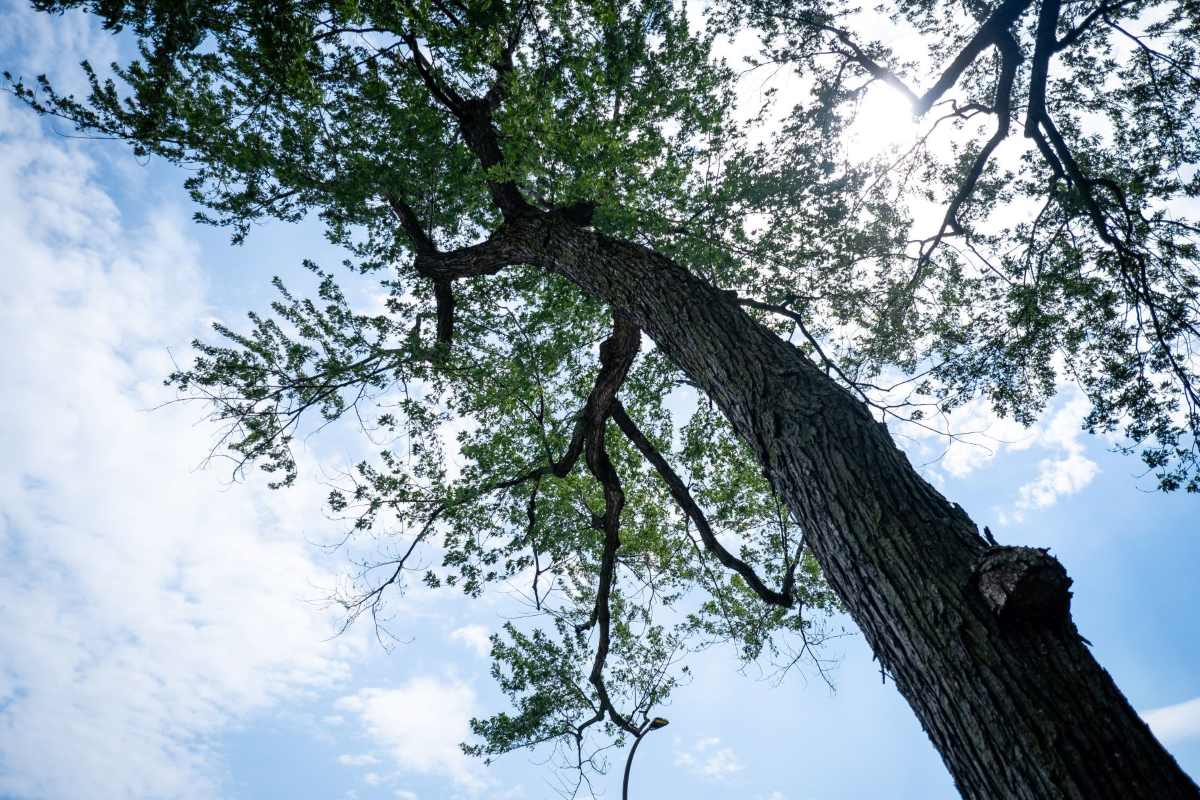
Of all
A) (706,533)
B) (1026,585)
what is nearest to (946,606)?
(1026,585)

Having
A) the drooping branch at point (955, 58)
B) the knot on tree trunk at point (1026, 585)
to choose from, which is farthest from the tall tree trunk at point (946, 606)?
the drooping branch at point (955, 58)

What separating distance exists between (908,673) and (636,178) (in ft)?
15.4

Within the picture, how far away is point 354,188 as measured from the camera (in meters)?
5.60

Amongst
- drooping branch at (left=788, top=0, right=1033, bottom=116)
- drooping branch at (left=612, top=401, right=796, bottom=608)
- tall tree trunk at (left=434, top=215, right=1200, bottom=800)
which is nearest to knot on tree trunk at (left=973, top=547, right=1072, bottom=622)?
tall tree trunk at (left=434, top=215, right=1200, bottom=800)

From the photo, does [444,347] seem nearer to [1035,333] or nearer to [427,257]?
[427,257]

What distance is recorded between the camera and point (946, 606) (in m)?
1.97

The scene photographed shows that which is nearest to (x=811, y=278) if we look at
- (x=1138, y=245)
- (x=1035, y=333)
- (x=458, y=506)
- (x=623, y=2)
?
(x=1035, y=333)

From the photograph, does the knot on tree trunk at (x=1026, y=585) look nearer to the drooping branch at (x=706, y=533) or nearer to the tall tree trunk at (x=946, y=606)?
the tall tree trunk at (x=946, y=606)

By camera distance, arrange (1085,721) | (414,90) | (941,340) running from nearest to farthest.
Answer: (1085,721) → (414,90) → (941,340)

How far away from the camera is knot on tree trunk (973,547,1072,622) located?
1819 mm

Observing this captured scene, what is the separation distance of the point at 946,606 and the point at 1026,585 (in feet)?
0.83

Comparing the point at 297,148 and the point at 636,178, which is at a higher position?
the point at 297,148

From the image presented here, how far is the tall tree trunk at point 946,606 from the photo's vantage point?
1650 millimetres

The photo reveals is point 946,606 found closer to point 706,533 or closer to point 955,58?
point 706,533
